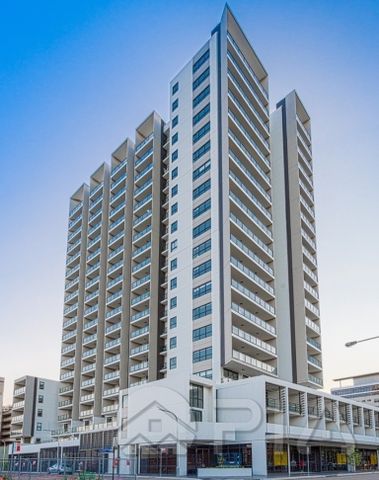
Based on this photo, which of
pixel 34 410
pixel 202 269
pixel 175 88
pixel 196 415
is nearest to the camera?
pixel 196 415

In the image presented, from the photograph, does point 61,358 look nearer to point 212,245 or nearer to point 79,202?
point 79,202

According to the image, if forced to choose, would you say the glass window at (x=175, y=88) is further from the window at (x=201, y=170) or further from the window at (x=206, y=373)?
the window at (x=206, y=373)

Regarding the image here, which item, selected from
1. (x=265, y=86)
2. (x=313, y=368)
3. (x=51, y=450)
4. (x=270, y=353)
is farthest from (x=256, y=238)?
(x=51, y=450)

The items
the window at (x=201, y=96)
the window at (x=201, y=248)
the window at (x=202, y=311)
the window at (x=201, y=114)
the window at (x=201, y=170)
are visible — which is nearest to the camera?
the window at (x=202, y=311)

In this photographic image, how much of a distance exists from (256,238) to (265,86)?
28660mm

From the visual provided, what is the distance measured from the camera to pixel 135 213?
87375 mm

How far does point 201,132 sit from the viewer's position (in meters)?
72.6

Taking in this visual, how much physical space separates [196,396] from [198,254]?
19142mm

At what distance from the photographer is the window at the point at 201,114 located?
7256 centimetres

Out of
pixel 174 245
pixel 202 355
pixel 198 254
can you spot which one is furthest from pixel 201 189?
pixel 202 355

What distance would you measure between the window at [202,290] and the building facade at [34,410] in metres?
58.0

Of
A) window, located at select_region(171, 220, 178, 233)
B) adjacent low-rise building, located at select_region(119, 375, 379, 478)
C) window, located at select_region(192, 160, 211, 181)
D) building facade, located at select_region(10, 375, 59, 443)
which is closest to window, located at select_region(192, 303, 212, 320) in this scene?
adjacent low-rise building, located at select_region(119, 375, 379, 478)

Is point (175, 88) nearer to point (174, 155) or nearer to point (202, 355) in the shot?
point (174, 155)

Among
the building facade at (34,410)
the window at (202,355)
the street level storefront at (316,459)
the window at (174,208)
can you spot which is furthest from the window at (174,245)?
the building facade at (34,410)
